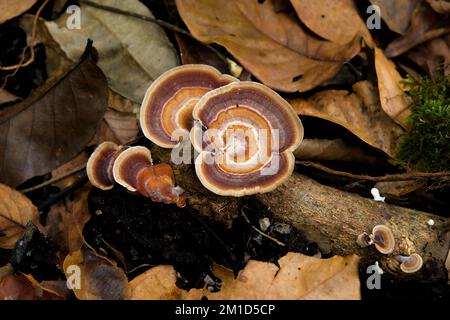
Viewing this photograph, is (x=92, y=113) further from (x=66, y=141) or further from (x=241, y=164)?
(x=241, y=164)

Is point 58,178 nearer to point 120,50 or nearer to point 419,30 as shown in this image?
point 120,50

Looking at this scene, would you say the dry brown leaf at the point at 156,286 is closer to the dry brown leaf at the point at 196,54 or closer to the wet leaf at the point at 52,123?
the wet leaf at the point at 52,123

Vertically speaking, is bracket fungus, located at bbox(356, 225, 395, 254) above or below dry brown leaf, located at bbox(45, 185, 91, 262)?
above

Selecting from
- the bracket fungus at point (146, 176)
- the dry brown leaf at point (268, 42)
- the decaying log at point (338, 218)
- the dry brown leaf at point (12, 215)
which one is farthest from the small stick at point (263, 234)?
the dry brown leaf at point (12, 215)

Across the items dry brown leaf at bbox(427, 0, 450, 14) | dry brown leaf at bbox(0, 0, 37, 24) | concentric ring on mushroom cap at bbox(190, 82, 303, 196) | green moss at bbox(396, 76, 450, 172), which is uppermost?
dry brown leaf at bbox(0, 0, 37, 24)

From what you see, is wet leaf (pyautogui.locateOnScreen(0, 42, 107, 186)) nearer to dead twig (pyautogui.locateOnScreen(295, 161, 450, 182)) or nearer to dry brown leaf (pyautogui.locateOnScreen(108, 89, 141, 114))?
dry brown leaf (pyautogui.locateOnScreen(108, 89, 141, 114))

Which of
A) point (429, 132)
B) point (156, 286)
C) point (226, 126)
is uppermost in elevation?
point (226, 126)

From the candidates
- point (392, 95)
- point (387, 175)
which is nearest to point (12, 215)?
point (387, 175)

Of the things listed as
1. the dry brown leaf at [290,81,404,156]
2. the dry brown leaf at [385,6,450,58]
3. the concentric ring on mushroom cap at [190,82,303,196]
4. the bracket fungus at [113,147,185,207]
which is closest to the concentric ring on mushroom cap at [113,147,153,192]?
the bracket fungus at [113,147,185,207]
